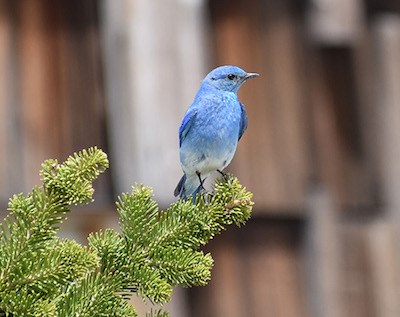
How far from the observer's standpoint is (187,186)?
101 inches

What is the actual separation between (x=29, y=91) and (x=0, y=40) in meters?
0.28

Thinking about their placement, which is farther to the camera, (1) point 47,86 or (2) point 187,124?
(1) point 47,86

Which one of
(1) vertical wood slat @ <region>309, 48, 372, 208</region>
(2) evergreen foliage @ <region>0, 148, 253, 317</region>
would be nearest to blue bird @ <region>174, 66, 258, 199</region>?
Result: (2) evergreen foliage @ <region>0, 148, 253, 317</region>

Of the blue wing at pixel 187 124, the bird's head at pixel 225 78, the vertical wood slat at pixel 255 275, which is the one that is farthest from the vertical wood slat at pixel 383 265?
the blue wing at pixel 187 124

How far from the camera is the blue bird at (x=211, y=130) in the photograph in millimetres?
2557

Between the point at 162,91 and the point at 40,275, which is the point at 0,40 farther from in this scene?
the point at 40,275

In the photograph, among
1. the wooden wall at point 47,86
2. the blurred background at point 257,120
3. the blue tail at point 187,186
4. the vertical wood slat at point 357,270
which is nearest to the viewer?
the blue tail at point 187,186

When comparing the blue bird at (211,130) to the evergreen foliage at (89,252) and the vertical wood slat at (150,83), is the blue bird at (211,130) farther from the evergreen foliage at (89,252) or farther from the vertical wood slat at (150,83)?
the vertical wood slat at (150,83)

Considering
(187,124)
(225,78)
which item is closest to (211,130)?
(187,124)

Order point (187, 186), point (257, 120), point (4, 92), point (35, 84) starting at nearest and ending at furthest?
point (187, 186) → point (4, 92) → point (35, 84) → point (257, 120)

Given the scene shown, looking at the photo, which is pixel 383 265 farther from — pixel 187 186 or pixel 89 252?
pixel 89 252

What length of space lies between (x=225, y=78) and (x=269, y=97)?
8.36 feet

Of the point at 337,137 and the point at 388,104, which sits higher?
the point at 388,104

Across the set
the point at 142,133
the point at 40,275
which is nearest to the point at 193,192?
the point at 40,275
